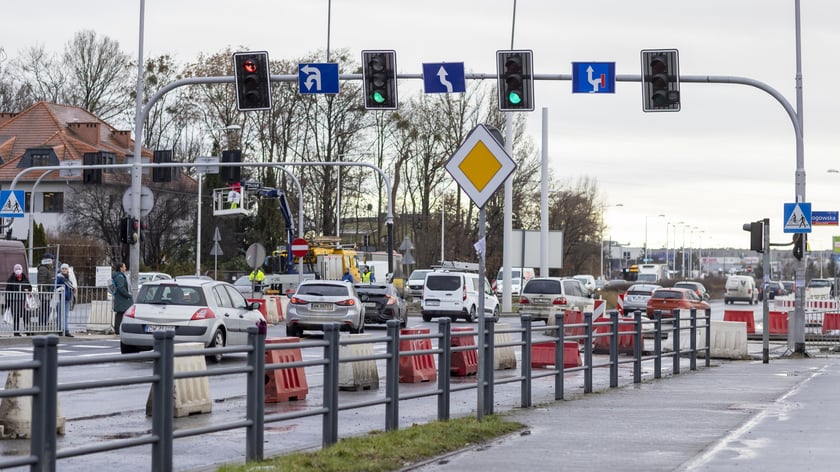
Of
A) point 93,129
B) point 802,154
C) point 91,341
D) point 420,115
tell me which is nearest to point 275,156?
point 420,115

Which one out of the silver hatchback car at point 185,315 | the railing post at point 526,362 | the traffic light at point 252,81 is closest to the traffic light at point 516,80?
the traffic light at point 252,81

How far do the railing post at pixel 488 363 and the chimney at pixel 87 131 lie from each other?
2814 inches

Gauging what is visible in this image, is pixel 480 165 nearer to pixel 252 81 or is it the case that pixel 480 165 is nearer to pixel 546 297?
pixel 252 81

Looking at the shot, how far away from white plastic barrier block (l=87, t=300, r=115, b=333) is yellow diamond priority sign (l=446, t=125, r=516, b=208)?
2439 cm

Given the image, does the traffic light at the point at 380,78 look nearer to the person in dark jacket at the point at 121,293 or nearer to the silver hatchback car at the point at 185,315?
the silver hatchback car at the point at 185,315

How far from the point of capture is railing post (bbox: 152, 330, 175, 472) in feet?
30.8

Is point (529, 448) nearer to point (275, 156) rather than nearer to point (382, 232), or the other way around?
point (275, 156)

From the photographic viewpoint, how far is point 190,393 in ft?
49.7

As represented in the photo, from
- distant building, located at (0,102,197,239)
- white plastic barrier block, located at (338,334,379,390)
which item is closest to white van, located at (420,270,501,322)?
white plastic barrier block, located at (338,334,379,390)

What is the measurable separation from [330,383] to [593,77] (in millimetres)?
17837

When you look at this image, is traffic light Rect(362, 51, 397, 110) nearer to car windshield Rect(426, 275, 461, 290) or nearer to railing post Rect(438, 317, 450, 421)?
railing post Rect(438, 317, 450, 421)

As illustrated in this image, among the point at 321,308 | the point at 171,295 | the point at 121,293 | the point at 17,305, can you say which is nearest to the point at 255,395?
the point at 171,295

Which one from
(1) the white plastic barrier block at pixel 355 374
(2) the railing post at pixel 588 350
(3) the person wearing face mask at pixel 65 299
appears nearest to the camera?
(1) the white plastic barrier block at pixel 355 374

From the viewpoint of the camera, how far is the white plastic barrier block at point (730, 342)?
30516mm
